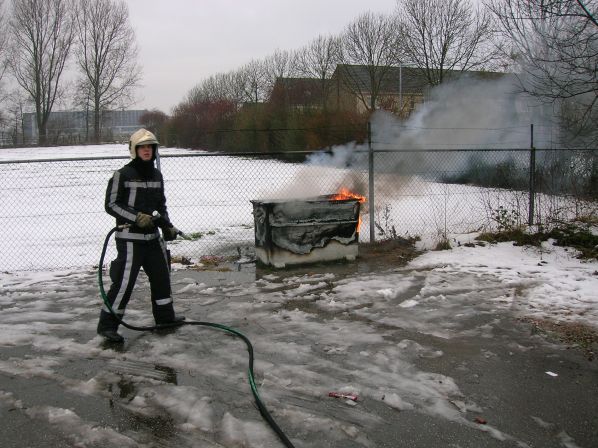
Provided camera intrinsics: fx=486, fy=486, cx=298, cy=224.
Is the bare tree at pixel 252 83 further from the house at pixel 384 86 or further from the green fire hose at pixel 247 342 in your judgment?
the green fire hose at pixel 247 342

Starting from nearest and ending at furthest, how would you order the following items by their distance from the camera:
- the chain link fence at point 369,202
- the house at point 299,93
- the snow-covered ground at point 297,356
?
the snow-covered ground at point 297,356
the chain link fence at point 369,202
the house at point 299,93

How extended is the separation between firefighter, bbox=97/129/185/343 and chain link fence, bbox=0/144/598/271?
2084 millimetres

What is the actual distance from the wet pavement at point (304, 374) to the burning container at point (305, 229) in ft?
3.38

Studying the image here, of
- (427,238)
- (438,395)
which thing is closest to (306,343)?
(438,395)

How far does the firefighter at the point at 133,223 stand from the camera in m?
4.34

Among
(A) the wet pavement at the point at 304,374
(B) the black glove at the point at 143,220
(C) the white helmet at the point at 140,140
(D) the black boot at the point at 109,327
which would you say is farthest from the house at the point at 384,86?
(D) the black boot at the point at 109,327

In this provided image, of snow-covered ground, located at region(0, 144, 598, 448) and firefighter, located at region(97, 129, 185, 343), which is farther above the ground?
firefighter, located at region(97, 129, 185, 343)

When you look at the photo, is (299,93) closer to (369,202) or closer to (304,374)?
(369,202)

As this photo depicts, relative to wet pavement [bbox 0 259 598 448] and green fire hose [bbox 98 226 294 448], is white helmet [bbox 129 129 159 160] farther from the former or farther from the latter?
wet pavement [bbox 0 259 598 448]

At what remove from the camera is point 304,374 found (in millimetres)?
3697

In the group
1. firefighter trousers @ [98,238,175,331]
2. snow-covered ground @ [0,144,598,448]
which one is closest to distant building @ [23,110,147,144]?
snow-covered ground @ [0,144,598,448]

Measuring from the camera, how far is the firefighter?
14.3ft

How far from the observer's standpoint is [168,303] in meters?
4.68

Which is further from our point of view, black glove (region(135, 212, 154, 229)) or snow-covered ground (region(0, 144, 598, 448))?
black glove (region(135, 212, 154, 229))
